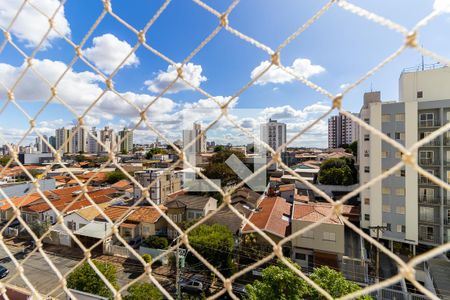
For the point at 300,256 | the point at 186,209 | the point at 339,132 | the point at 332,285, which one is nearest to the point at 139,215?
the point at 186,209

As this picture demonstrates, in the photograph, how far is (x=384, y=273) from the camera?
4.23 metres

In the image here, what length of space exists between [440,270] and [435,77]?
3565 millimetres

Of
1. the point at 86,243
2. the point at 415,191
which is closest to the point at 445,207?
the point at 415,191

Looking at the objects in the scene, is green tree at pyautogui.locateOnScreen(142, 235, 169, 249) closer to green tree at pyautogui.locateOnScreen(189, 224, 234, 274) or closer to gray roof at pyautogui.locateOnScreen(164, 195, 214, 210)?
gray roof at pyautogui.locateOnScreen(164, 195, 214, 210)

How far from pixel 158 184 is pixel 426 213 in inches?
255

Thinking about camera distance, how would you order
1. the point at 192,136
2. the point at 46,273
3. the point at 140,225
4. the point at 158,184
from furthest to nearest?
1. the point at 158,184
2. the point at 140,225
3. the point at 192,136
4. the point at 46,273

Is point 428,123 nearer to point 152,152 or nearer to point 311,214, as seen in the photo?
point 311,214

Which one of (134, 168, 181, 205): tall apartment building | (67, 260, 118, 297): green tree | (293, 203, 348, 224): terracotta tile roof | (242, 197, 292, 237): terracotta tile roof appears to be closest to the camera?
(67, 260, 118, 297): green tree

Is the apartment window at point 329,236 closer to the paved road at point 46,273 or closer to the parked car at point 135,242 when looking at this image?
the paved road at point 46,273

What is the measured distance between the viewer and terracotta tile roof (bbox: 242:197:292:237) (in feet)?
15.0

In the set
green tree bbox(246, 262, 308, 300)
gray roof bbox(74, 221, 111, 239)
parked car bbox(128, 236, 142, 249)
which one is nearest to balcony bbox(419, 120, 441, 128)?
green tree bbox(246, 262, 308, 300)

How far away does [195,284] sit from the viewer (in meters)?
3.89

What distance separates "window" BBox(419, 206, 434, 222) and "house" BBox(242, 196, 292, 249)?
2515mm

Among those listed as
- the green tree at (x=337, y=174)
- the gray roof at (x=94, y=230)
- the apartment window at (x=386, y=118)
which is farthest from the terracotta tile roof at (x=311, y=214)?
the gray roof at (x=94, y=230)
